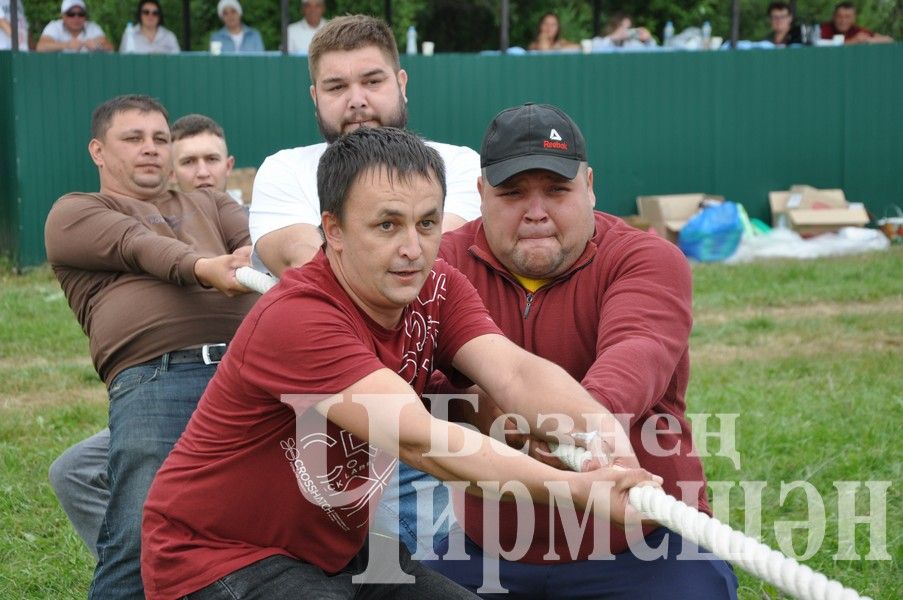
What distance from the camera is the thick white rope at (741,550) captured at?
2.22 metres

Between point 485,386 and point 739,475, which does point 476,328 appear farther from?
point 739,475

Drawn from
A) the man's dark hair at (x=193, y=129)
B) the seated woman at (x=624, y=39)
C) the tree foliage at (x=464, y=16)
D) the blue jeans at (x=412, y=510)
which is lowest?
the blue jeans at (x=412, y=510)

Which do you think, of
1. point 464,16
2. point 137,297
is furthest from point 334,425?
point 464,16

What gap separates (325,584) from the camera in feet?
9.78

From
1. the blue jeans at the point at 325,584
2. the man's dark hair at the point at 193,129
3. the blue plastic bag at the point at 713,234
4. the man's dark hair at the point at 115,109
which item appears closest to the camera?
the blue jeans at the point at 325,584

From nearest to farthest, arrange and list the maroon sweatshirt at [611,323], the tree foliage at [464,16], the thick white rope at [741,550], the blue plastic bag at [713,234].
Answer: the thick white rope at [741,550] → the maroon sweatshirt at [611,323] → the blue plastic bag at [713,234] → the tree foliage at [464,16]

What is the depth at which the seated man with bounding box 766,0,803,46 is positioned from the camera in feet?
52.6

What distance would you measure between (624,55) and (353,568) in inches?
483

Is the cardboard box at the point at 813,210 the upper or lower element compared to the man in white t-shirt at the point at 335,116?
lower

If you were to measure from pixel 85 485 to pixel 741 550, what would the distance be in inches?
119

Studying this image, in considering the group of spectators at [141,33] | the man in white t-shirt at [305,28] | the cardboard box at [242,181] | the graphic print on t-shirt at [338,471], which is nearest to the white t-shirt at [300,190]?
the graphic print on t-shirt at [338,471]

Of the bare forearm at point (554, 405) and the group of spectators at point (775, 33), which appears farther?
the group of spectators at point (775, 33)

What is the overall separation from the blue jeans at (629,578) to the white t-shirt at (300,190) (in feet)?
4.54

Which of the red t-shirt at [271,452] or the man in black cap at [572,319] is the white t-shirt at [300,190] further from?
the red t-shirt at [271,452]
